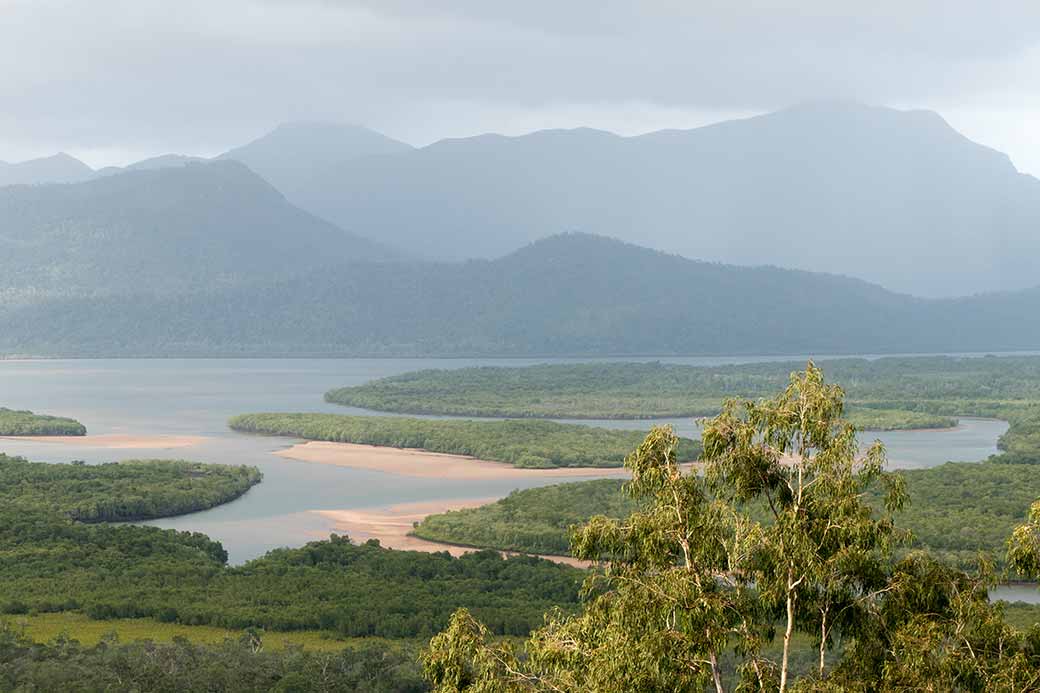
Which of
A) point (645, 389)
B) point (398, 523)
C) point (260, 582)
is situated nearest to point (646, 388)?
point (645, 389)

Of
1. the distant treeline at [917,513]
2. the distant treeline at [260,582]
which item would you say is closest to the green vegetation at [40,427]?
the distant treeline at [260,582]

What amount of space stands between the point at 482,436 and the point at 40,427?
35.2 metres

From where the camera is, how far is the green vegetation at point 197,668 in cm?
3631

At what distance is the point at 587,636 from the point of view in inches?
764

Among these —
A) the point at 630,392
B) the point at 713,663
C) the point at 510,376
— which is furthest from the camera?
the point at 510,376

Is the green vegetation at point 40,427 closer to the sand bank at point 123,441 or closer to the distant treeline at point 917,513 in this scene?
the sand bank at point 123,441

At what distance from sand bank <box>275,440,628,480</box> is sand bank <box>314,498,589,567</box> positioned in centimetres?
1367

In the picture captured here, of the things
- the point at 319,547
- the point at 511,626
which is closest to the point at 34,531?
the point at 319,547

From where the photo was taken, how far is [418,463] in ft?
324

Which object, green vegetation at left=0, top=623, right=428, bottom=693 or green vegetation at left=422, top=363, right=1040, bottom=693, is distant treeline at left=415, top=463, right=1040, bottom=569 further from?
green vegetation at left=422, top=363, right=1040, bottom=693

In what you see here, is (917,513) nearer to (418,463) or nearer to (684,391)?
(418,463)

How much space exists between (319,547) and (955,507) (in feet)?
108

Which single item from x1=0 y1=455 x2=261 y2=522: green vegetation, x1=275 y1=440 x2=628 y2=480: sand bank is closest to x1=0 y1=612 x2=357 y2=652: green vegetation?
x1=0 y1=455 x2=261 y2=522: green vegetation

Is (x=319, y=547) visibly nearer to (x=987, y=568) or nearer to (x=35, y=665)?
(x=35, y=665)
